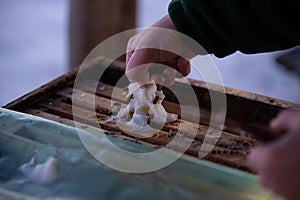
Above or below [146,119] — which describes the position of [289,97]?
below

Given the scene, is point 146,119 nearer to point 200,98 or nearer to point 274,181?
point 200,98

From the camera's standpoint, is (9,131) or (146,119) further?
(146,119)

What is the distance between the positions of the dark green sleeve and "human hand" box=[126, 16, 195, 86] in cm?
3

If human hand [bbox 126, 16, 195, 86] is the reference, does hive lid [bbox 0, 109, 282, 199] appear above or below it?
below

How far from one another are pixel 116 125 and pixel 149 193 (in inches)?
9.1

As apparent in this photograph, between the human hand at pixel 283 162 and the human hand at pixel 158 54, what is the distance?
0.41m

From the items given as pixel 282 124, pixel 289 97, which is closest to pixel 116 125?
pixel 282 124

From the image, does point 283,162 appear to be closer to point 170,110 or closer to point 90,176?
point 90,176

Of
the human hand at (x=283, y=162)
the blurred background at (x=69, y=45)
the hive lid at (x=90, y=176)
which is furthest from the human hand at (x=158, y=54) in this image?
the blurred background at (x=69, y=45)

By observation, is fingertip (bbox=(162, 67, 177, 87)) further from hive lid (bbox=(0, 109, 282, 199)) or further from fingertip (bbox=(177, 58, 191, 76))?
hive lid (bbox=(0, 109, 282, 199))

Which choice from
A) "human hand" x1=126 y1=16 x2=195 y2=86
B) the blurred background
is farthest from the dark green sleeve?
the blurred background

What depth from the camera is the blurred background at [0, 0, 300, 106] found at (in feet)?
6.66

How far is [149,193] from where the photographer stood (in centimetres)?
71

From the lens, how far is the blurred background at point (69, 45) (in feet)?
6.66
